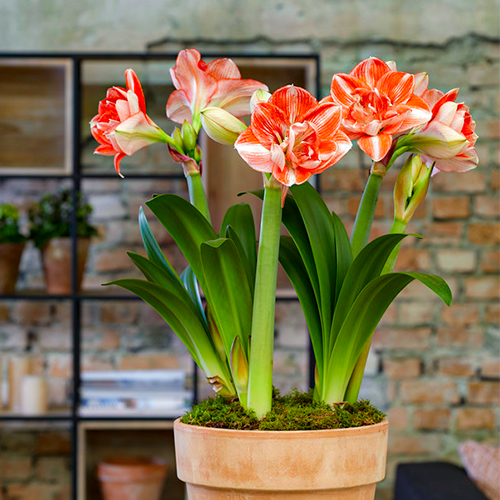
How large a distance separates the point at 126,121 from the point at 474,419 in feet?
7.77

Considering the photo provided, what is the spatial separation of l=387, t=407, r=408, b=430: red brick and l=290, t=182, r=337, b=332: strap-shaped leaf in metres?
2.11

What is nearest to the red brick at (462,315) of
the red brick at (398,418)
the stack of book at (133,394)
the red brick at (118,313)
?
the red brick at (398,418)

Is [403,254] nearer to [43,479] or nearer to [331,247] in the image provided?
[43,479]

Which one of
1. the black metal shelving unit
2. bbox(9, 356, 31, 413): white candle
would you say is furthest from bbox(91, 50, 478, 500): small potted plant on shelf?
bbox(9, 356, 31, 413): white candle

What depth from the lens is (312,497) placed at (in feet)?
1.65

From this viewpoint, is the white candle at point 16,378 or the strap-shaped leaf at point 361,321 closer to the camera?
the strap-shaped leaf at point 361,321

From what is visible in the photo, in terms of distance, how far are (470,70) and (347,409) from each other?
2352 millimetres

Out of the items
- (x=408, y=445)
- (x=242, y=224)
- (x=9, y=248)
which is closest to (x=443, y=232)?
(x=408, y=445)

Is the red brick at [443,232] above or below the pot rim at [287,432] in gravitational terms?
above

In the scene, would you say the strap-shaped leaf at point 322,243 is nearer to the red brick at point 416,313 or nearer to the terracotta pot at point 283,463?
the terracotta pot at point 283,463

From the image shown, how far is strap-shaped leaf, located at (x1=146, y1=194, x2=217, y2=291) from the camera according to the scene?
1.83 feet

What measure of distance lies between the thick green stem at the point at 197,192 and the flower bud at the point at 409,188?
0.16 metres

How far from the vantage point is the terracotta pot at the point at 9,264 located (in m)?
2.36

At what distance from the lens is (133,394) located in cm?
234
